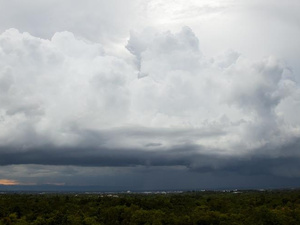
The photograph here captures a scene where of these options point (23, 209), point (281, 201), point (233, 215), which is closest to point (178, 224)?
point (233, 215)

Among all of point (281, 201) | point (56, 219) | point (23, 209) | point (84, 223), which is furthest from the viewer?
point (281, 201)

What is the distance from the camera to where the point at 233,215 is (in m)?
121

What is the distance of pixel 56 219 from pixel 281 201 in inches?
4502

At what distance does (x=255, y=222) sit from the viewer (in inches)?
4397

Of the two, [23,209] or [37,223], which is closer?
[37,223]

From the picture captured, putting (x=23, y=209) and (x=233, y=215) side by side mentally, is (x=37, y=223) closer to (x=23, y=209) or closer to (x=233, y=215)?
(x=23, y=209)

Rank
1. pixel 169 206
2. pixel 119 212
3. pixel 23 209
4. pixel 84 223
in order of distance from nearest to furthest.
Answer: pixel 84 223 < pixel 119 212 < pixel 23 209 < pixel 169 206

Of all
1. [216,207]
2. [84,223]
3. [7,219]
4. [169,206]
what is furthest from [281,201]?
[7,219]

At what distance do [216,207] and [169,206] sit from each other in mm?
21957

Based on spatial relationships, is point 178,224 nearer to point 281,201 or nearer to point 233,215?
point 233,215

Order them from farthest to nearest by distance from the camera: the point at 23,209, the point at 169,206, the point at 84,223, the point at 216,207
Answer: the point at 169,206
the point at 216,207
the point at 23,209
the point at 84,223

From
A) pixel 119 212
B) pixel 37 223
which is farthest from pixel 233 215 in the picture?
pixel 37 223

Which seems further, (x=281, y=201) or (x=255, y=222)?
(x=281, y=201)

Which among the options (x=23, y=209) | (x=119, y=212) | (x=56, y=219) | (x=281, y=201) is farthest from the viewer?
(x=281, y=201)
